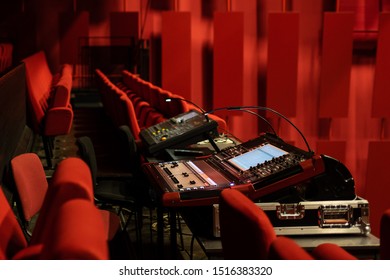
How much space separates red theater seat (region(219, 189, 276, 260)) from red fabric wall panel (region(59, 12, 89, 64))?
17.9 feet

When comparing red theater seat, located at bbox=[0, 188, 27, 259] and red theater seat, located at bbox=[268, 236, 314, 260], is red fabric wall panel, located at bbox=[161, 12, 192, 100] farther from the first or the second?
red theater seat, located at bbox=[268, 236, 314, 260]

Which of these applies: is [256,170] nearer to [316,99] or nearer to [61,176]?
[61,176]

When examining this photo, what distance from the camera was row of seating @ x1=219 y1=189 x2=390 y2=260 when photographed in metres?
0.98

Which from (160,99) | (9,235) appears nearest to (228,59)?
(160,99)

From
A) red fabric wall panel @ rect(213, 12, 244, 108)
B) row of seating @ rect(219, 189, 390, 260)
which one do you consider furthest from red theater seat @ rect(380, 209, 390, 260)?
red fabric wall panel @ rect(213, 12, 244, 108)

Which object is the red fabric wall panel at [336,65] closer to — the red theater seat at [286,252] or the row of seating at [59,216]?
the row of seating at [59,216]

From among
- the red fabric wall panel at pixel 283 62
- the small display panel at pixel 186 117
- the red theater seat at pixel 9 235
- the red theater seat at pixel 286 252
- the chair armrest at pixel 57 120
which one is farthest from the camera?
the red fabric wall panel at pixel 283 62

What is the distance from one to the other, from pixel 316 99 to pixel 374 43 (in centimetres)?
76

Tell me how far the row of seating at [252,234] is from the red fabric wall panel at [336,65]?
456 cm

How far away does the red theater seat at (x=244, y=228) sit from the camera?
1.06 metres

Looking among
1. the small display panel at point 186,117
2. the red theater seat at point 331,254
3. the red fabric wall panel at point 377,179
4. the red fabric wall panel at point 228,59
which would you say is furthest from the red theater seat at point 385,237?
the red fabric wall panel at point 377,179

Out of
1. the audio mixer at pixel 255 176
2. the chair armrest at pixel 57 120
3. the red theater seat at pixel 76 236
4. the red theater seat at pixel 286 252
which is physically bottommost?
the chair armrest at pixel 57 120

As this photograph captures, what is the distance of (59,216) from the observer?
2.72ft
